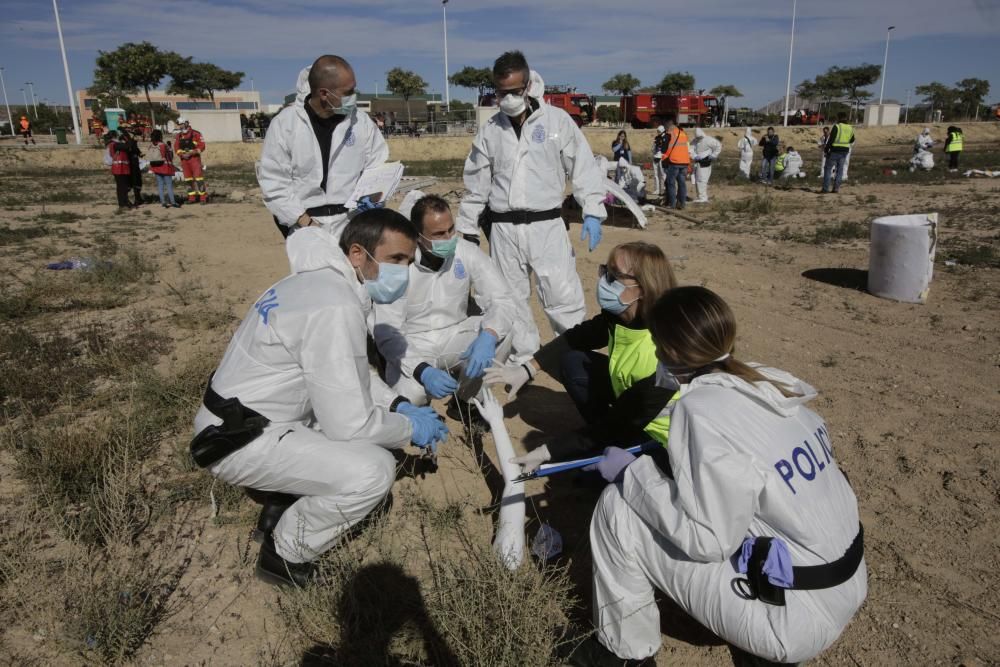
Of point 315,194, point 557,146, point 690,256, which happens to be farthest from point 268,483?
point 690,256

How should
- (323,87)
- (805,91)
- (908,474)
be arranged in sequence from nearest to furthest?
(908,474) < (323,87) < (805,91)

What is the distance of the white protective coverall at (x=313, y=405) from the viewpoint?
250 cm

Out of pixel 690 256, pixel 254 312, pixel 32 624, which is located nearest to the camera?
pixel 32 624

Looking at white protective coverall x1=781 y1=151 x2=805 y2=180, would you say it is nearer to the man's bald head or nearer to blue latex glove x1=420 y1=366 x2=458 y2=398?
the man's bald head

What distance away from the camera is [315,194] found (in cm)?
462

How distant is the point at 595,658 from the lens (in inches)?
88.4

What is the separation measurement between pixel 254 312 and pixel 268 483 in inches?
27.7

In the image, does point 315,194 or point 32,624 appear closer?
point 32,624

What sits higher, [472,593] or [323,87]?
[323,87]

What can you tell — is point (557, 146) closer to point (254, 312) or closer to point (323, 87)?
point (323, 87)

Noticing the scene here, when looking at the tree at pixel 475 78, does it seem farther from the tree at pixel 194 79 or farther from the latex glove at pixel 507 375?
the latex glove at pixel 507 375

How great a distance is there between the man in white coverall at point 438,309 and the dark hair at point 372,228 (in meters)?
0.97

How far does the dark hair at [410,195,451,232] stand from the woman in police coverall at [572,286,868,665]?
1.98 m

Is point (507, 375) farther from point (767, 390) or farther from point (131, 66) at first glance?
point (131, 66)
